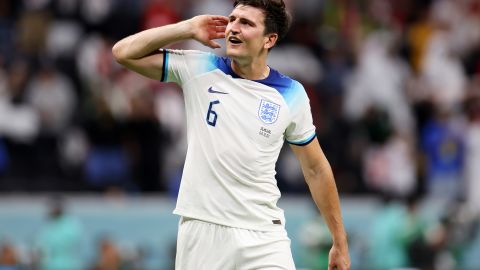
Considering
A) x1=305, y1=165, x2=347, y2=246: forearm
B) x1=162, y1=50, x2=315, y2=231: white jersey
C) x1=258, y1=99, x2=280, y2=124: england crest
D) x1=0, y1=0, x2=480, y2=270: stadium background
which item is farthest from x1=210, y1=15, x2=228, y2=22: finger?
x1=0, y1=0, x2=480, y2=270: stadium background

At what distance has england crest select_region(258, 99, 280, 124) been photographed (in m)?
7.38

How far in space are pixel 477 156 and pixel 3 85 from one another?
6669mm

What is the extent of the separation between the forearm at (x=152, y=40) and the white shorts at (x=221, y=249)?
41.9 inches

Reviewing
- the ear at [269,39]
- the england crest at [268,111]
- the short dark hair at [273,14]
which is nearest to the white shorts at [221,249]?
the england crest at [268,111]

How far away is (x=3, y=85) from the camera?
15500 mm

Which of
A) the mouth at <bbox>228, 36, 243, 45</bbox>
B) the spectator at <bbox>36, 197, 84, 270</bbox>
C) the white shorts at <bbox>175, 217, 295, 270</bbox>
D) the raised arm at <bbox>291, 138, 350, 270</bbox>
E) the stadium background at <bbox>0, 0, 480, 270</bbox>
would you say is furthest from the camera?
the stadium background at <bbox>0, 0, 480, 270</bbox>

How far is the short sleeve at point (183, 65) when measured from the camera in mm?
7387

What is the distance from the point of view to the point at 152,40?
725 centimetres

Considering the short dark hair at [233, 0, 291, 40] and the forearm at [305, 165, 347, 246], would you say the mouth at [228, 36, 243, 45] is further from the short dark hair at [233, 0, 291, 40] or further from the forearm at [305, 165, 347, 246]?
the forearm at [305, 165, 347, 246]

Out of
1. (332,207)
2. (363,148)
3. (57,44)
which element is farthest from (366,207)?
(332,207)

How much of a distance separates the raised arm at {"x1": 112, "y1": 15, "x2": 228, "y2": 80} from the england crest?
18.8 inches

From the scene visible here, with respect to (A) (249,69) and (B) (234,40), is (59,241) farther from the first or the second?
(B) (234,40)

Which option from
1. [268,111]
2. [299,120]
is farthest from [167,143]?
[268,111]

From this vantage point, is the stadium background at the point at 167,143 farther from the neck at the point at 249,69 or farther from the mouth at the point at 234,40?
the mouth at the point at 234,40
